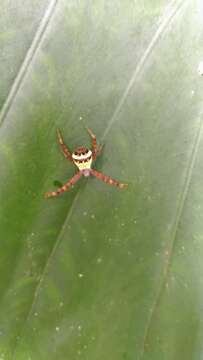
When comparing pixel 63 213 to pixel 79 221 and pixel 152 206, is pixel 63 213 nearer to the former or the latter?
pixel 79 221

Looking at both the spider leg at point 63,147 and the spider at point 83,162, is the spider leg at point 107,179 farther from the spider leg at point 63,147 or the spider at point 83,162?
the spider leg at point 63,147

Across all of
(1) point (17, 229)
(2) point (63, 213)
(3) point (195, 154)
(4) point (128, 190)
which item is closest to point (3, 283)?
(1) point (17, 229)

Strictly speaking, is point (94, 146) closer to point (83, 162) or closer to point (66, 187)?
point (83, 162)

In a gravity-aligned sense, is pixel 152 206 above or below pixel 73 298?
above

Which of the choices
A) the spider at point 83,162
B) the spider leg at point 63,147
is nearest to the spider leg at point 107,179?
the spider at point 83,162

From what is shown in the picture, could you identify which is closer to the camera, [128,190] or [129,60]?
[129,60]

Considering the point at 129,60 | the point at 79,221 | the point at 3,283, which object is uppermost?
the point at 129,60
